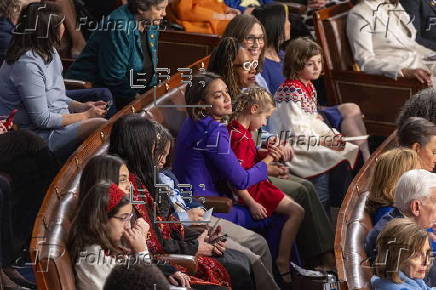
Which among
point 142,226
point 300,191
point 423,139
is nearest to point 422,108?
point 423,139

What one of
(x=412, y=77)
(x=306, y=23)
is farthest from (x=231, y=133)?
(x=306, y=23)

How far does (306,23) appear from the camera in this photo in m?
7.97

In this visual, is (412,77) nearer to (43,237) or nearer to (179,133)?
(179,133)

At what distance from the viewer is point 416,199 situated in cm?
459

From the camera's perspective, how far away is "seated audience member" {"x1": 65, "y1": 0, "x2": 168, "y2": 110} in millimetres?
6352

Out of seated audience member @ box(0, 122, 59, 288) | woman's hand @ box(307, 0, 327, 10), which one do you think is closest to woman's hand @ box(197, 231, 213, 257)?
seated audience member @ box(0, 122, 59, 288)

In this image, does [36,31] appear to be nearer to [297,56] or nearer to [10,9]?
[10,9]

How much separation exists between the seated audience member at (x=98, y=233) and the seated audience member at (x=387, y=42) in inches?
134

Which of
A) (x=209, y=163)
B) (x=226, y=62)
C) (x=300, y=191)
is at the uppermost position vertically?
(x=226, y=62)

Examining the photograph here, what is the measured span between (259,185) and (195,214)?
2.02 feet

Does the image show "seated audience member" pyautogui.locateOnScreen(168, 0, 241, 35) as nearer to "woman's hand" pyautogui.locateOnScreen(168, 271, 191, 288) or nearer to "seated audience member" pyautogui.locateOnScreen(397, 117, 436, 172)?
"seated audience member" pyautogui.locateOnScreen(397, 117, 436, 172)

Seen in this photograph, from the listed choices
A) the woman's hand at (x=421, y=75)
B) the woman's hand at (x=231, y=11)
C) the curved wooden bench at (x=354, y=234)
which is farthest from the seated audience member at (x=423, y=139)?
the woman's hand at (x=231, y=11)

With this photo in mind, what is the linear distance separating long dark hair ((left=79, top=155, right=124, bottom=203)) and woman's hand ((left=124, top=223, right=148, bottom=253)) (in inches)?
7.7

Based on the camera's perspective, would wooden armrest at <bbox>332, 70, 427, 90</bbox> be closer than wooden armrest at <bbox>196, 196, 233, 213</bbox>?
No
